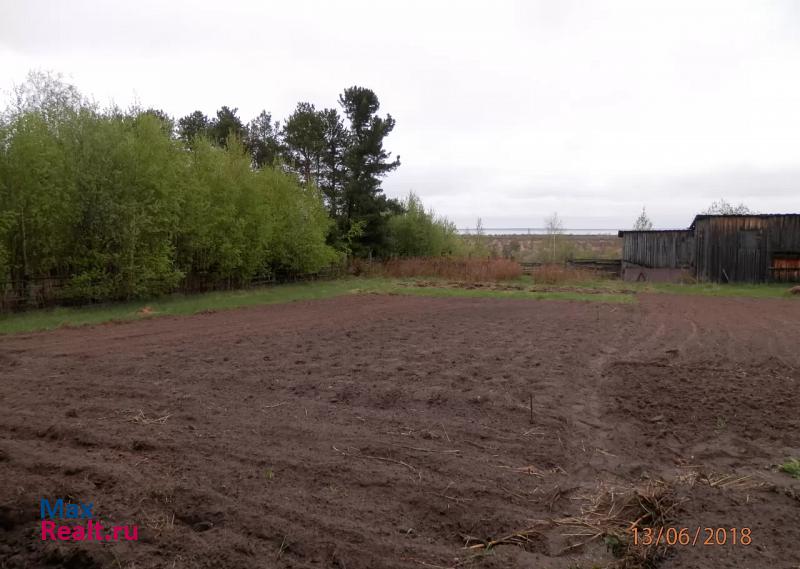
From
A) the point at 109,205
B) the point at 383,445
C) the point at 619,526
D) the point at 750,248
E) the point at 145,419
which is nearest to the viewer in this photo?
the point at 619,526

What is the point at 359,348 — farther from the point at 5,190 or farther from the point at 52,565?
the point at 5,190

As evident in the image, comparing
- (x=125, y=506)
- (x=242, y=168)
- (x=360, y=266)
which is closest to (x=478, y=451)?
(x=125, y=506)

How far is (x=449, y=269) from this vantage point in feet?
104

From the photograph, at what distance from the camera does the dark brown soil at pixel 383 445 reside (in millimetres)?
3162

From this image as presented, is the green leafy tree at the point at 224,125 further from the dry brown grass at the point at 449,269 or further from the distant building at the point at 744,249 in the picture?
the distant building at the point at 744,249

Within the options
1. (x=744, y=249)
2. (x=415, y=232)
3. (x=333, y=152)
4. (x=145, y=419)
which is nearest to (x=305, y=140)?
(x=333, y=152)

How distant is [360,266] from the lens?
33.8 metres

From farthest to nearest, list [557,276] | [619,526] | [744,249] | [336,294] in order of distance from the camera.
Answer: [557,276] → [744,249] → [336,294] → [619,526]

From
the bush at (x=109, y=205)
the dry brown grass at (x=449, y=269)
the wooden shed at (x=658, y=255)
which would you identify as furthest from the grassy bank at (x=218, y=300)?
the wooden shed at (x=658, y=255)

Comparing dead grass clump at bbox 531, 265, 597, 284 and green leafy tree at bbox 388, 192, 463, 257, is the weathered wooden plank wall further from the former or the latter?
green leafy tree at bbox 388, 192, 463, 257

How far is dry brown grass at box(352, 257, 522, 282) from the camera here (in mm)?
30578

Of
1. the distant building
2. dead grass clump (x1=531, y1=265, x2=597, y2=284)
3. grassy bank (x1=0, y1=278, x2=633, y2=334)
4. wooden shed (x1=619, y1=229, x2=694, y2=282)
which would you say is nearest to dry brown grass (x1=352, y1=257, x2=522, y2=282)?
dead grass clump (x1=531, y1=265, x2=597, y2=284)
